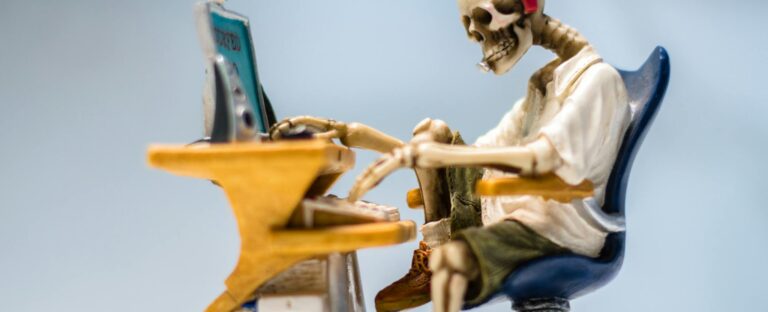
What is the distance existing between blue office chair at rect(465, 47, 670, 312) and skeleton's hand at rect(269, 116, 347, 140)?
54 centimetres

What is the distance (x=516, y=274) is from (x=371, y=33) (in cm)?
167

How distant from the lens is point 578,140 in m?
1.87

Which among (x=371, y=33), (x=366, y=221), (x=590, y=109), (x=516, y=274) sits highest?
(x=371, y=33)

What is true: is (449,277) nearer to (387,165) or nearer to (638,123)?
(387,165)

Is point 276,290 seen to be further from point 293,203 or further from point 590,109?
point 590,109

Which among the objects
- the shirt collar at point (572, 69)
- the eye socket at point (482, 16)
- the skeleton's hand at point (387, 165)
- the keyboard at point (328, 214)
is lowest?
the keyboard at point (328, 214)

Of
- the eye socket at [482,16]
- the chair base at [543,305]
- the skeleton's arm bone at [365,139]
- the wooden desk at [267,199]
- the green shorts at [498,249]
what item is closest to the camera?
the wooden desk at [267,199]

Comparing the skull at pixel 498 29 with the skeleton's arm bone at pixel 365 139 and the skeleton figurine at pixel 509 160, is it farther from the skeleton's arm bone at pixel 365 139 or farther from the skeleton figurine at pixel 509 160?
the skeleton's arm bone at pixel 365 139

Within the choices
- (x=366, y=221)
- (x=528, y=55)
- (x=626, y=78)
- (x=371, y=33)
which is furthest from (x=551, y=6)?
(x=366, y=221)

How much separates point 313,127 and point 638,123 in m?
0.71

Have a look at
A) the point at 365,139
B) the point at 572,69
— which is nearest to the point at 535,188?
the point at 572,69

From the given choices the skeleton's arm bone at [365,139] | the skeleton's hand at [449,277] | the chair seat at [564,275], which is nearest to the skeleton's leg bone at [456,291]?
the skeleton's hand at [449,277]

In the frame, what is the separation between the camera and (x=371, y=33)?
3.46 metres

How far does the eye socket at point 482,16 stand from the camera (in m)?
2.13
